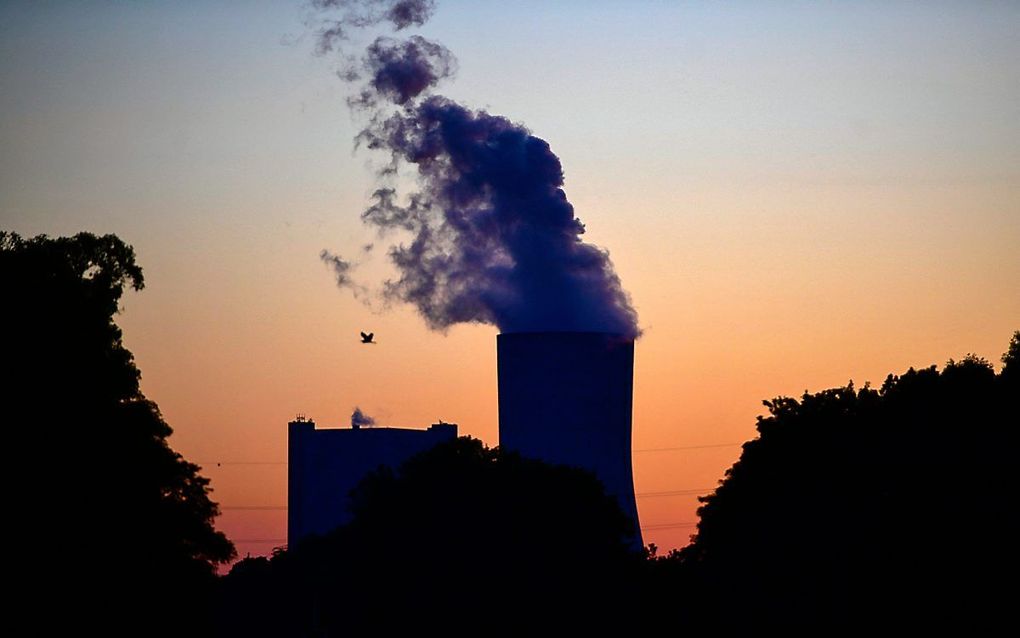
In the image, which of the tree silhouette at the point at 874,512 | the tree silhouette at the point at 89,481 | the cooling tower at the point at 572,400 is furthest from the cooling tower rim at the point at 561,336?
the tree silhouette at the point at 89,481

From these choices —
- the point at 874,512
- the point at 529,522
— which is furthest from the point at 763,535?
the point at 529,522

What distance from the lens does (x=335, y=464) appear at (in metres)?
99.9

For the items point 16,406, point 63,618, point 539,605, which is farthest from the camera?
point 539,605

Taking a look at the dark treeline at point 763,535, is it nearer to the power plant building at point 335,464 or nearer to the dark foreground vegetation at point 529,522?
the dark foreground vegetation at point 529,522

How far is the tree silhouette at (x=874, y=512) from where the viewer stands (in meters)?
34.4

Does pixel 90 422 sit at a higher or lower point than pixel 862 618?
higher

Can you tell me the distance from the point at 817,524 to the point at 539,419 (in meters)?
25.1

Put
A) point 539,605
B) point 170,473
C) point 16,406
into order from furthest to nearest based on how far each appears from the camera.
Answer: point 539,605, point 170,473, point 16,406

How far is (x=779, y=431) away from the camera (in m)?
45.8

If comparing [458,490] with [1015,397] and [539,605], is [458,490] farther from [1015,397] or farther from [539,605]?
[1015,397]

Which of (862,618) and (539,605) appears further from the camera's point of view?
(539,605)

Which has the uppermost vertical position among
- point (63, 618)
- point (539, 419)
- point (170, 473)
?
point (539, 419)

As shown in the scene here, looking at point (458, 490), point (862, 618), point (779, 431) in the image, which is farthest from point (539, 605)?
point (862, 618)

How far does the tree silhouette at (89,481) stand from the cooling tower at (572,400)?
27.0m
